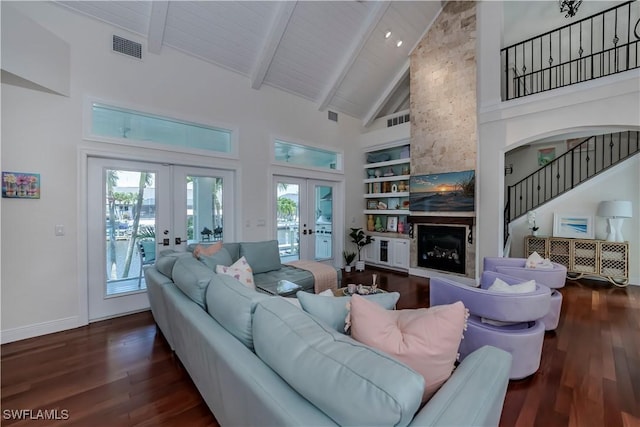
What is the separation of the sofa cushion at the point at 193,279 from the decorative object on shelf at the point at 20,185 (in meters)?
2.10

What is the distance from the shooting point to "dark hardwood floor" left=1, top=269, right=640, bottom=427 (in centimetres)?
186

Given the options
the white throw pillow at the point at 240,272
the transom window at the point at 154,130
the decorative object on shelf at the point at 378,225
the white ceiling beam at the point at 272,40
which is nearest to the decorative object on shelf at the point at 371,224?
the decorative object on shelf at the point at 378,225

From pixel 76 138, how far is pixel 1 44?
98cm

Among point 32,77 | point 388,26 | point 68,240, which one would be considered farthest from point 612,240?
point 32,77

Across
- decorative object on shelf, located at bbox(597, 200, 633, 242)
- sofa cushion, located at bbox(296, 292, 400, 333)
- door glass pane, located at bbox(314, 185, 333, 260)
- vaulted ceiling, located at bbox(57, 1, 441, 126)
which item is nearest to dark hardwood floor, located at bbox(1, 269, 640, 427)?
sofa cushion, located at bbox(296, 292, 400, 333)

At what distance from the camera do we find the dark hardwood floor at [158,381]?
1863mm

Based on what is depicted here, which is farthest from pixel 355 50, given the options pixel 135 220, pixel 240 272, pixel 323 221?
pixel 135 220

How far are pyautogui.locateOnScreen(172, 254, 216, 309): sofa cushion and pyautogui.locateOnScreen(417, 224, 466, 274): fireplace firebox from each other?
4.60m

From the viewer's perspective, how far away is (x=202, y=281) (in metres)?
1.94

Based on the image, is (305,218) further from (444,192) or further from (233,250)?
(444,192)

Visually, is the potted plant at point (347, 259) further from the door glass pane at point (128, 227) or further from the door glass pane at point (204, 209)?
the door glass pane at point (128, 227)

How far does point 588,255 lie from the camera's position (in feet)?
16.4

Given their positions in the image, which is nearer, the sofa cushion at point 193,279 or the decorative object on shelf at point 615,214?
the sofa cushion at point 193,279

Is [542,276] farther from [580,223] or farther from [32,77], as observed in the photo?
[32,77]
